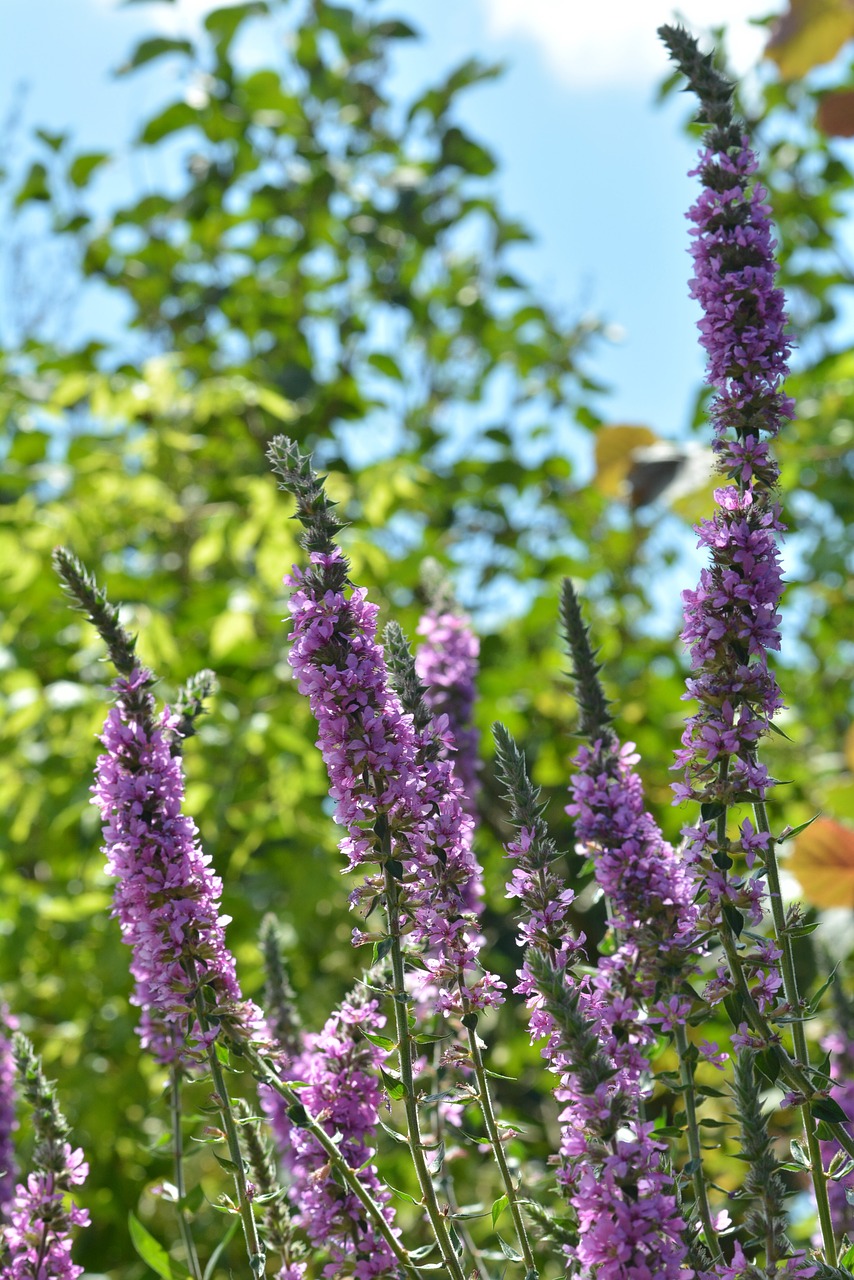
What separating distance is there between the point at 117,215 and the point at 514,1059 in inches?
182

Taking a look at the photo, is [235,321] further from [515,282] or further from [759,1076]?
[759,1076]

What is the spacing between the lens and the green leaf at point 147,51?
5785 mm

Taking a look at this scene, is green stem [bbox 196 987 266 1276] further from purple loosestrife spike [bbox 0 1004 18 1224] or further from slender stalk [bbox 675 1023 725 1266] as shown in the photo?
purple loosestrife spike [bbox 0 1004 18 1224]

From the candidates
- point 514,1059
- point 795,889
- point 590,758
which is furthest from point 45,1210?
point 514,1059

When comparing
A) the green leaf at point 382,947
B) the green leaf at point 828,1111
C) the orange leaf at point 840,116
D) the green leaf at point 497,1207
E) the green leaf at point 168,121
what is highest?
the green leaf at point 168,121

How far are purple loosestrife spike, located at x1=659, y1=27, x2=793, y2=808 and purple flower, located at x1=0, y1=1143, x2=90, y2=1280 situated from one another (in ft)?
3.71

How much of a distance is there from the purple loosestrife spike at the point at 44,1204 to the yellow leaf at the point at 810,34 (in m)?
3.31

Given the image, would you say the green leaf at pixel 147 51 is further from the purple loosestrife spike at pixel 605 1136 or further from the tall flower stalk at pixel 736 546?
the purple loosestrife spike at pixel 605 1136

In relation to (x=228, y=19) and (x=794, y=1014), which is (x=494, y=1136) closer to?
(x=794, y=1014)

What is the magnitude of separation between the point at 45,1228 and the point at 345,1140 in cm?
47

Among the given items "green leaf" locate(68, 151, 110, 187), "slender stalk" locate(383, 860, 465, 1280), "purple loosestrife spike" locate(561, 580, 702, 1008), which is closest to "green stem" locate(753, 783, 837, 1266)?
"purple loosestrife spike" locate(561, 580, 702, 1008)

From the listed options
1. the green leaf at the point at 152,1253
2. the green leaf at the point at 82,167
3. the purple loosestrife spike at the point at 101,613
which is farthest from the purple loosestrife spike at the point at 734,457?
the green leaf at the point at 82,167

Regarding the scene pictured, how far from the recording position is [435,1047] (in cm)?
234

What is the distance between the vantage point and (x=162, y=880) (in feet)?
5.26
